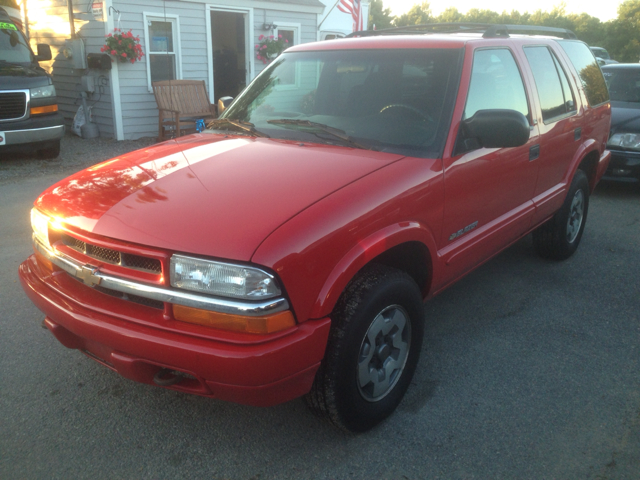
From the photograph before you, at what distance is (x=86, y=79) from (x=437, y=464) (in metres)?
10.7

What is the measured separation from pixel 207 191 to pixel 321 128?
96 cm

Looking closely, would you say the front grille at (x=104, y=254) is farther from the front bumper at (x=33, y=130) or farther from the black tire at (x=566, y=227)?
the front bumper at (x=33, y=130)

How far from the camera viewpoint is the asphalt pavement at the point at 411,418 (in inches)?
96.0

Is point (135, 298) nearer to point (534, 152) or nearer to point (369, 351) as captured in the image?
point (369, 351)

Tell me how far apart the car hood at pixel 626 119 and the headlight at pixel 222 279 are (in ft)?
22.2

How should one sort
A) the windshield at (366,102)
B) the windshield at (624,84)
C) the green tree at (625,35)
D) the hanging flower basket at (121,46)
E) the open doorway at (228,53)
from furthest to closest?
the green tree at (625,35)
the open doorway at (228,53)
the hanging flower basket at (121,46)
the windshield at (624,84)
the windshield at (366,102)

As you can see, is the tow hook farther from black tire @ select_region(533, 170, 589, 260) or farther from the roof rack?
black tire @ select_region(533, 170, 589, 260)

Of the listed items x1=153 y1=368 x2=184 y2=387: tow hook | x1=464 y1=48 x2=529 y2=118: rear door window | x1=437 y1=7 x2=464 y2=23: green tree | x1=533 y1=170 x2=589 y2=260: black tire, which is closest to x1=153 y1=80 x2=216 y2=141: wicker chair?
x1=533 y1=170 x2=589 y2=260: black tire

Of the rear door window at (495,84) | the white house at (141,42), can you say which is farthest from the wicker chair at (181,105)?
the rear door window at (495,84)

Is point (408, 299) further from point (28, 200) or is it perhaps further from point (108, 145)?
point (108, 145)

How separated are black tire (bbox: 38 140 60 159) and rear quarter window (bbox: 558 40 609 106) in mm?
7677

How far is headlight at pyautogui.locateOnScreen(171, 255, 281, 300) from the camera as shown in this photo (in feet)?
6.72

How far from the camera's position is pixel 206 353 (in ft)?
6.72

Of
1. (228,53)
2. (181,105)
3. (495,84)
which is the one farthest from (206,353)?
(228,53)
